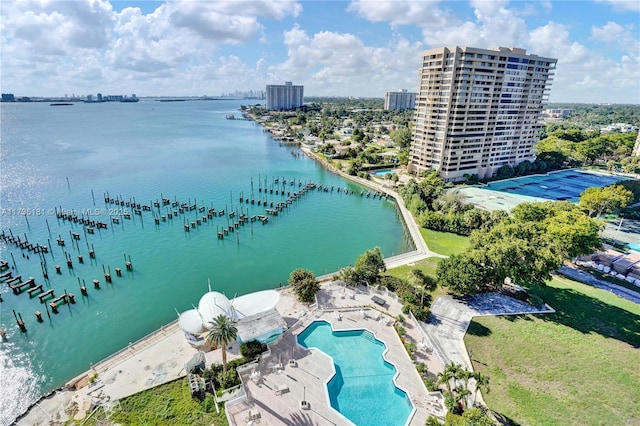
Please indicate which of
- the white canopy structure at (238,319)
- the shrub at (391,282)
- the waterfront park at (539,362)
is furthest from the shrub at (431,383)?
the white canopy structure at (238,319)

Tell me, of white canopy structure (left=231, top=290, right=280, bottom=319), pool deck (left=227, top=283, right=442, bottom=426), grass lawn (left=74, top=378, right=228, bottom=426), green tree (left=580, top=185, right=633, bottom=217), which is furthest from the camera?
green tree (left=580, top=185, right=633, bottom=217)

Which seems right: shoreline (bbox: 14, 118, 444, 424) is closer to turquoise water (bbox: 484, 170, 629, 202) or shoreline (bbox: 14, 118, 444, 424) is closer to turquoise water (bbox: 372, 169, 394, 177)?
turquoise water (bbox: 372, 169, 394, 177)

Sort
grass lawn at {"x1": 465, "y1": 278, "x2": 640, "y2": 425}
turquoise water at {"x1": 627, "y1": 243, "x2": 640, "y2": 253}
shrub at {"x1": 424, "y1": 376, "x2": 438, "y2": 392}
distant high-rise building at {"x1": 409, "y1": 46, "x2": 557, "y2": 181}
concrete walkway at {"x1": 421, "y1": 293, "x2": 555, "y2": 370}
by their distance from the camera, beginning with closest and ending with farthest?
grass lawn at {"x1": 465, "y1": 278, "x2": 640, "y2": 425}
shrub at {"x1": 424, "y1": 376, "x2": 438, "y2": 392}
concrete walkway at {"x1": 421, "y1": 293, "x2": 555, "y2": 370}
turquoise water at {"x1": 627, "y1": 243, "x2": 640, "y2": 253}
distant high-rise building at {"x1": 409, "y1": 46, "x2": 557, "y2": 181}

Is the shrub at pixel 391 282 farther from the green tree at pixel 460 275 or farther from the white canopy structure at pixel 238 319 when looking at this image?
the white canopy structure at pixel 238 319

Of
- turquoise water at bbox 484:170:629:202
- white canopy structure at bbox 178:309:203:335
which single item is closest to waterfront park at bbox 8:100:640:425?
white canopy structure at bbox 178:309:203:335

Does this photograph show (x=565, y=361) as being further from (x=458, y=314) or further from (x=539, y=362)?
(x=458, y=314)
